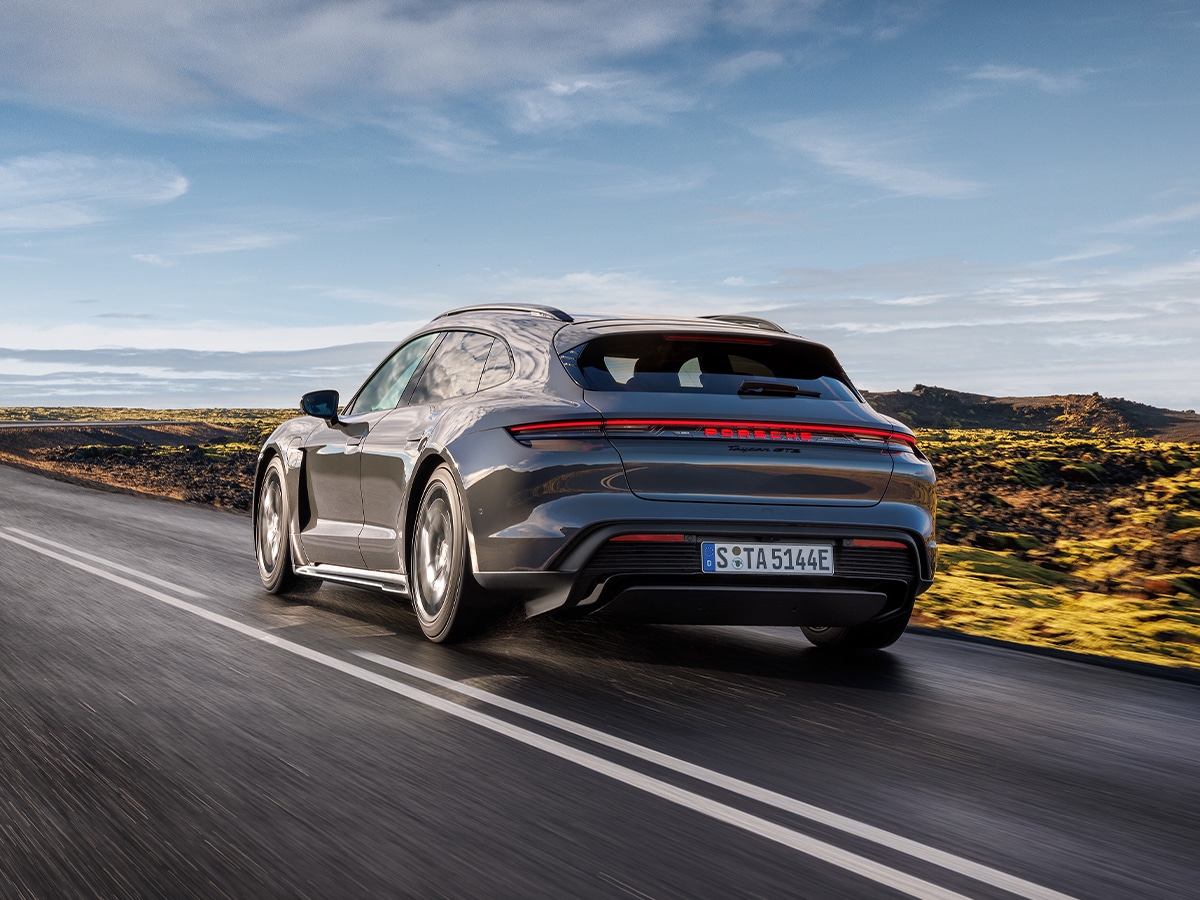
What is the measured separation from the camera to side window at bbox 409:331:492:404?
6793mm

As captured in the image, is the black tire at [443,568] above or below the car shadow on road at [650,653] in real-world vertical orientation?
above

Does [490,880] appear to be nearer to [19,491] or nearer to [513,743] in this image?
[513,743]

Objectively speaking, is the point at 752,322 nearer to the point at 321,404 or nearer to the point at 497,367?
the point at 497,367

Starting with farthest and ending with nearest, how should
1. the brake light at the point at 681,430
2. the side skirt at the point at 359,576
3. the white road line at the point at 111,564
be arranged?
the white road line at the point at 111,564
the side skirt at the point at 359,576
the brake light at the point at 681,430

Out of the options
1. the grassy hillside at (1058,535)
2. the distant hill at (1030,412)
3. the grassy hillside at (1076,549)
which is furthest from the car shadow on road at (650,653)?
the distant hill at (1030,412)

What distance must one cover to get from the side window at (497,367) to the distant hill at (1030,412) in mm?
69964

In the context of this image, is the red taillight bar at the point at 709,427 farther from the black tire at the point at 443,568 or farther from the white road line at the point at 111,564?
the white road line at the point at 111,564

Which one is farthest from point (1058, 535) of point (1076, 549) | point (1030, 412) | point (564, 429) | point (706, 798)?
point (1030, 412)

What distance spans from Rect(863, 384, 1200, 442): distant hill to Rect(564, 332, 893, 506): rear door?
230 feet

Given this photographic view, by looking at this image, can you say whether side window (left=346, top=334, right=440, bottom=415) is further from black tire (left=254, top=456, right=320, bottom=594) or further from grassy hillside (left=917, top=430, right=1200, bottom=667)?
grassy hillside (left=917, top=430, right=1200, bottom=667)

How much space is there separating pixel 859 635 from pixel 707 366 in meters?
1.69

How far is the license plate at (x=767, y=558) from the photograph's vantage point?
5.62m

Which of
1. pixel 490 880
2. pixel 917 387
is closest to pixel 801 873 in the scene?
pixel 490 880

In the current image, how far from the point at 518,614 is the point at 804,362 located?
1850 millimetres
